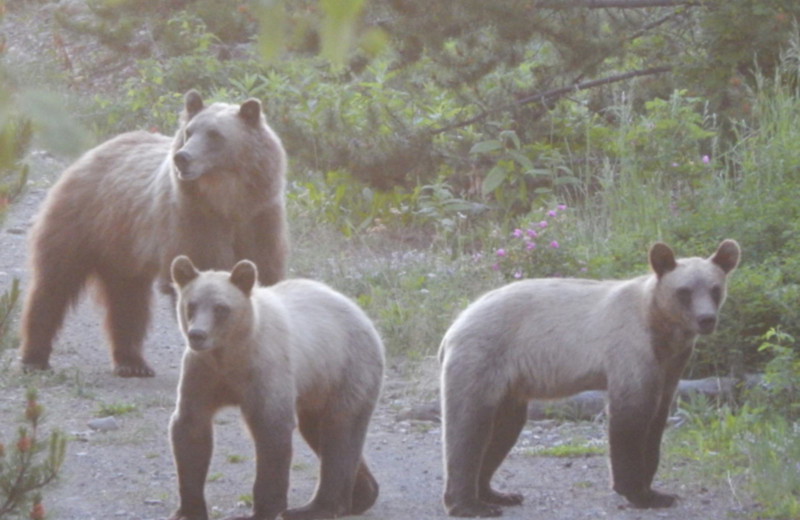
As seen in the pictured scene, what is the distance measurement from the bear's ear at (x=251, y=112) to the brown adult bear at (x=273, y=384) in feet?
7.16

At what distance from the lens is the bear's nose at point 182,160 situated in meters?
7.53

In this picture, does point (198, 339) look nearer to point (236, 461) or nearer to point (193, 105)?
point (236, 461)

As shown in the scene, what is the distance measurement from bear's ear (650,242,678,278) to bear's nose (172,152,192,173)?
9.52 ft

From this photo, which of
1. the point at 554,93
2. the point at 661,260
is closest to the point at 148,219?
the point at 661,260

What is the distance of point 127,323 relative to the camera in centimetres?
857

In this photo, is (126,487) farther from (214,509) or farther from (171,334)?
(171,334)

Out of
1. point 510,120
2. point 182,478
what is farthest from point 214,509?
point 510,120

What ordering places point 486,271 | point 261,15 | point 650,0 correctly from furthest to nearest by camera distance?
point 650,0
point 486,271
point 261,15

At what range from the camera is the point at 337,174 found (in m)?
11.8

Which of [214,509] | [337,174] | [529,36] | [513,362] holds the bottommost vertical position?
[214,509]

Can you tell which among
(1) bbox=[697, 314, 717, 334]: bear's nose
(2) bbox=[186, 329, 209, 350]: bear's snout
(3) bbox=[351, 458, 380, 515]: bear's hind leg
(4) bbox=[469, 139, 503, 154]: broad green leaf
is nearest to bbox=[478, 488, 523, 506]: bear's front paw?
(3) bbox=[351, 458, 380, 515]: bear's hind leg

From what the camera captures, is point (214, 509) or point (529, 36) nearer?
point (214, 509)

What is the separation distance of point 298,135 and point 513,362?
19.7 feet

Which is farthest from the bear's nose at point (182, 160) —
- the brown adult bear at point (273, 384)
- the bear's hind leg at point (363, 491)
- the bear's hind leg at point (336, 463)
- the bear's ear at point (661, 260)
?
the bear's ear at point (661, 260)
